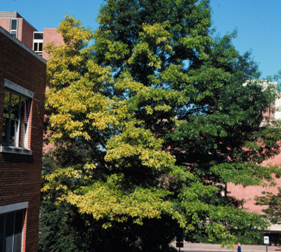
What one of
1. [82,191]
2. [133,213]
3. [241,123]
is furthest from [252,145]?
[82,191]

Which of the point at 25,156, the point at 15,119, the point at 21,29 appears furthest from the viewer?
the point at 21,29

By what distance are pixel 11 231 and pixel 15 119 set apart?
11.5 ft

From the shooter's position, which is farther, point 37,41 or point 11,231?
point 37,41

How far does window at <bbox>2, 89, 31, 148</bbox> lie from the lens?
9922 mm

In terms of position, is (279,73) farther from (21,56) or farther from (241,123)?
(21,56)

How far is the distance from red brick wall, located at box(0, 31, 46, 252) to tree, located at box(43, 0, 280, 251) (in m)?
2.64

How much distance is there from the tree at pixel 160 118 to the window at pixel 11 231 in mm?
3687

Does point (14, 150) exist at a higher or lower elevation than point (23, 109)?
lower

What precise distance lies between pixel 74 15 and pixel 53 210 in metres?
13.4

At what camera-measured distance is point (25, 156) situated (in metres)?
10.7

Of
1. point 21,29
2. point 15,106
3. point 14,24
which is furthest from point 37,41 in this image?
point 15,106

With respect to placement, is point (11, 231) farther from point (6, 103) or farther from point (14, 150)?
point (6, 103)

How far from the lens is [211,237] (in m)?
14.9

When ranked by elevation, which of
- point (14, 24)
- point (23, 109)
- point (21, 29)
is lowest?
point (23, 109)
